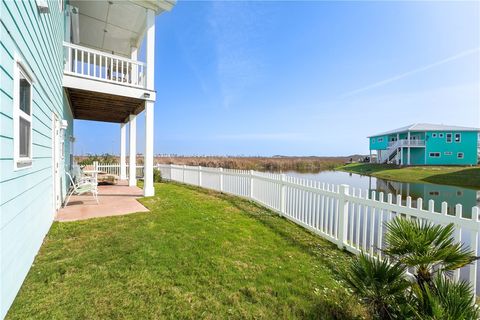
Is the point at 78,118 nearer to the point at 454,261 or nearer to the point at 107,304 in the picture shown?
the point at 107,304

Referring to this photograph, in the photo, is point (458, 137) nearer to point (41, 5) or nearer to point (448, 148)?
point (448, 148)

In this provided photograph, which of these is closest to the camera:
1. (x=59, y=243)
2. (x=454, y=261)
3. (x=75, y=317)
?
(x=454, y=261)

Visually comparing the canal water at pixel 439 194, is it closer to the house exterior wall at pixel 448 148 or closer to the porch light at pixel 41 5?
the porch light at pixel 41 5

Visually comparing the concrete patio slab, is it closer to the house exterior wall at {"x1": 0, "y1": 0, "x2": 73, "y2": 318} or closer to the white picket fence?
the house exterior wall at {"x1": 0, "y1": 0, "x2": 73, "y2": 318}

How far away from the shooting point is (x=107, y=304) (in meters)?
2.38

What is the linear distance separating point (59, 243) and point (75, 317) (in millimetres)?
2222

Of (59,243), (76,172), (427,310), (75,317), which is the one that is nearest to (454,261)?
(427,310)

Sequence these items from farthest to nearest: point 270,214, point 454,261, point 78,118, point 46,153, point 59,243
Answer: point 78,118
point 270,214
point 46,153
point 59,243
point 454,261

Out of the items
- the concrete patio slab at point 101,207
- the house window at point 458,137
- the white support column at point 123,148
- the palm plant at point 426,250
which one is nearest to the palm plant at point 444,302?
the palm plant at point 426,250

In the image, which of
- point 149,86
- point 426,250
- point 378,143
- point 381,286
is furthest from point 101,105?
point 378,143

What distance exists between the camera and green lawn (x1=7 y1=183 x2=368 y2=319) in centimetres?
234

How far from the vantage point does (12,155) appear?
222 cm

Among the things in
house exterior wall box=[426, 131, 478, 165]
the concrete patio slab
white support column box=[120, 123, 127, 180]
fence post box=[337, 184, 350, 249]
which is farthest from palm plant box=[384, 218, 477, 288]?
house exterior wall box=[426, 131, 478, 165]

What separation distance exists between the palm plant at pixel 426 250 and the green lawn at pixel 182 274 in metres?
0.82
